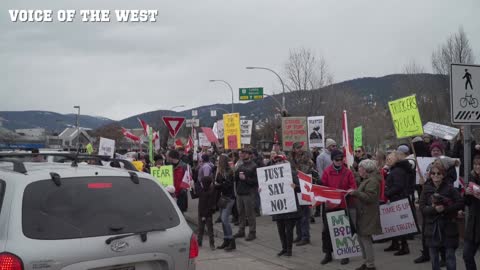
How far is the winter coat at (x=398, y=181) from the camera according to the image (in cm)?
848

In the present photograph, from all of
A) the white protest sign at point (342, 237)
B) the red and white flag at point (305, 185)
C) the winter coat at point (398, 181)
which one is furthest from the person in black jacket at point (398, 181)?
the red and white flag at point (305, 185)

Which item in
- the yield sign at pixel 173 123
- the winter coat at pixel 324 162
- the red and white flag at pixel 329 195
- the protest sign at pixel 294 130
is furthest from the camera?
the yield sign at pixel 173 123

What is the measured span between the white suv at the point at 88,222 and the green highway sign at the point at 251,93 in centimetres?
3394

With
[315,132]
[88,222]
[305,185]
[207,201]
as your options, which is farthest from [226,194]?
[88,222]

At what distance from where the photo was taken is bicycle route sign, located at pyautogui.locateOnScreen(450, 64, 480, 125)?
21.1ft

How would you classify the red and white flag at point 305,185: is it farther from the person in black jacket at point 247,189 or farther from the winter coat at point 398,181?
the person in black jacket at point 247,189

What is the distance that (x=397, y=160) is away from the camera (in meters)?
8.63

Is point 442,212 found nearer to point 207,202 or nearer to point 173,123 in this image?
point 207,202

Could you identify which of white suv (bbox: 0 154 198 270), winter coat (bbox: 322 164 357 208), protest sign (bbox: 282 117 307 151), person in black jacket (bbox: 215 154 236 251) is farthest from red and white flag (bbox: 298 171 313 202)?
protest sign (bbox: 282 117 307 151)

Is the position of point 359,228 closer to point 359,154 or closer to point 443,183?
point 443,183

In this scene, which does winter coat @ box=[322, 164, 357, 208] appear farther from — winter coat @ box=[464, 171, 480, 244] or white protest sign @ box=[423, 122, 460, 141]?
white protest sign @ box=[423, 122, 460, 141]

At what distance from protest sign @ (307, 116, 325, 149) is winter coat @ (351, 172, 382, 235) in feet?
24.3

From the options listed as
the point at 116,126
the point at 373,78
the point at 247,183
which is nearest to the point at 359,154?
the point at 247,183

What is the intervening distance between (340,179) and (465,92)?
95.9 inches
